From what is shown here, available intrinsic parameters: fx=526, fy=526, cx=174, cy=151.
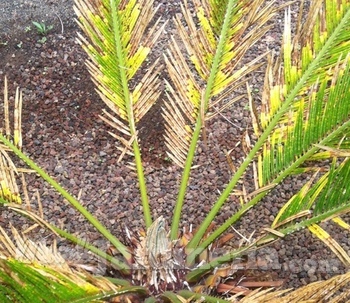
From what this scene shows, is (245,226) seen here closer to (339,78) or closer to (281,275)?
(281,275)

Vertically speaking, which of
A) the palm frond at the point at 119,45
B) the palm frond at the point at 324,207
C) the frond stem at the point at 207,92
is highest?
the palm frond at the point at 119,45

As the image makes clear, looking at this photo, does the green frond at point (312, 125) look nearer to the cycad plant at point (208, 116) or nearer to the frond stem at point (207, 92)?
the cycad plant at point (208, 116)

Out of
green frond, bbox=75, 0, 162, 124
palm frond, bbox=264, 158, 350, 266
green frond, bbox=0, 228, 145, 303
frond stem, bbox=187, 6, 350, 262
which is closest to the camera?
green frond, bbox=0, 228, 145, 303

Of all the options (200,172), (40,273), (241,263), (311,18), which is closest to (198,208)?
(200,172)

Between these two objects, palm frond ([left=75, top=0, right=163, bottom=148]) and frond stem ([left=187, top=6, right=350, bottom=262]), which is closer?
frond stem ([left=187, top=6, right=350, bottom=262])

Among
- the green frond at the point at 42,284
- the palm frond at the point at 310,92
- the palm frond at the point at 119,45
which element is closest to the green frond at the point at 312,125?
the palm frond at the point at 310,92

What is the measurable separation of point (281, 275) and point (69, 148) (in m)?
0.94

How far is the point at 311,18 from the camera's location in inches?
50.0

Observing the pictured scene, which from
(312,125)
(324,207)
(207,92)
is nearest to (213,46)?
(207,92)

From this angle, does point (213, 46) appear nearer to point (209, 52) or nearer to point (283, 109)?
point (209, 52)

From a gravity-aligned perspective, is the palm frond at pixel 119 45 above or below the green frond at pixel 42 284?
above

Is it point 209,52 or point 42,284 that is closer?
point 42,284

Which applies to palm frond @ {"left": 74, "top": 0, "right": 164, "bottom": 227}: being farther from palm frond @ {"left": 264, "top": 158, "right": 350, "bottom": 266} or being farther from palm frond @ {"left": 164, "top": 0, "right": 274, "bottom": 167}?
palm frond @ {"left": 264, "top": 158, "right": 350, "bottom": 266}

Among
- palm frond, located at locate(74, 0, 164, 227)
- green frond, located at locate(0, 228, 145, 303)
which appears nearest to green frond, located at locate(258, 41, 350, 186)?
palm frond, located at locate(74, 0, 164, 227)
